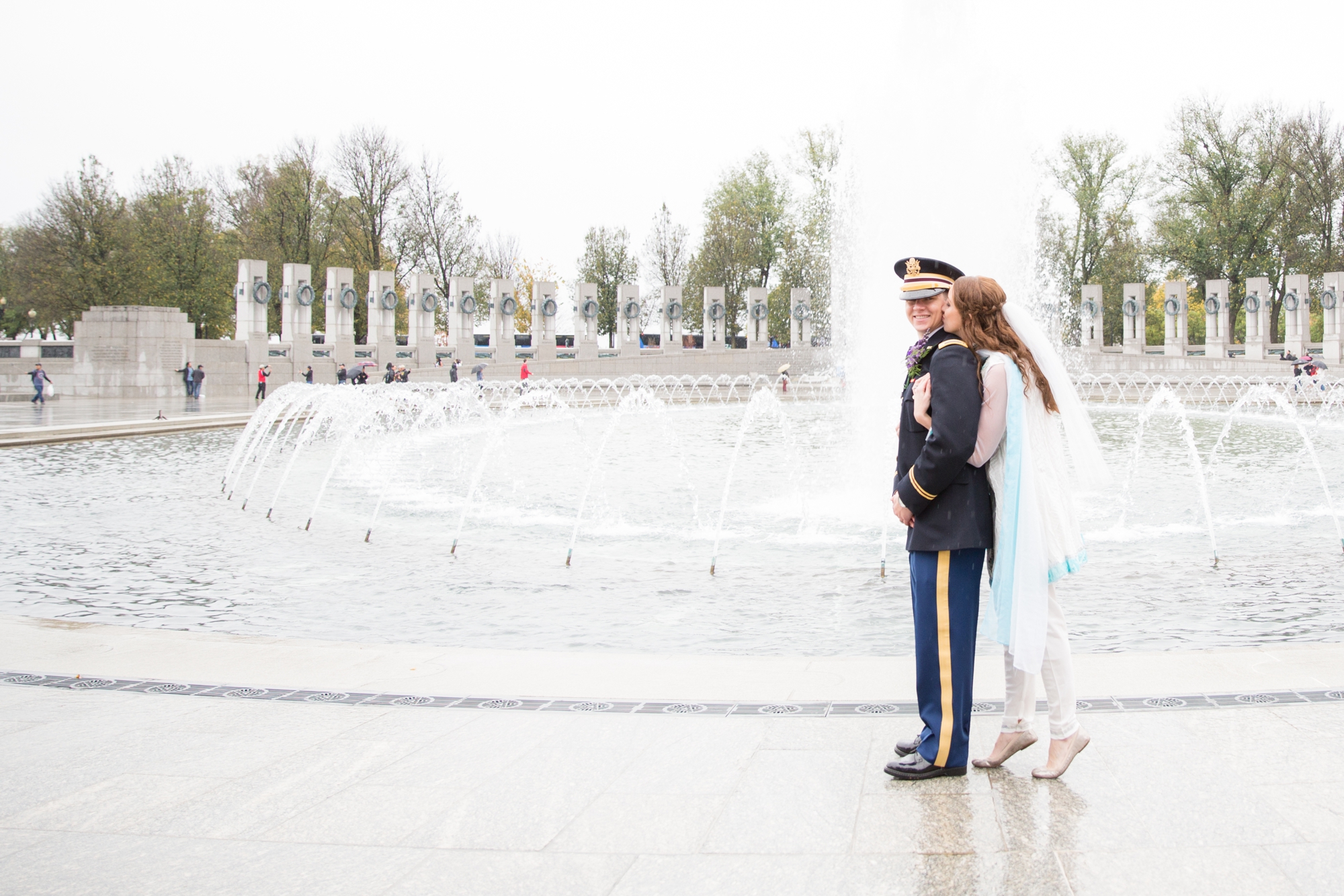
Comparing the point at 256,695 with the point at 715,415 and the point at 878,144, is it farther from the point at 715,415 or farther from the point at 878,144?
the point at 715,415

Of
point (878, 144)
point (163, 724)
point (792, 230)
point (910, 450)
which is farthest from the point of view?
point (792, 230)

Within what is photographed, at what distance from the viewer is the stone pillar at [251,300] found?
46.2m

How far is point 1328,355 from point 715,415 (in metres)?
34.4

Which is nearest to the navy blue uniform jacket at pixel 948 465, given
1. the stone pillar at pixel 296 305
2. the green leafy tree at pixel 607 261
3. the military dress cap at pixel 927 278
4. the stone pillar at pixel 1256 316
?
the military dress cap at pixel 927 278

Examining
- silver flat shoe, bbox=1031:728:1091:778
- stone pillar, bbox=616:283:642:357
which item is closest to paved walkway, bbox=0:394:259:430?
stone pillar, bbox=616:283:642:357

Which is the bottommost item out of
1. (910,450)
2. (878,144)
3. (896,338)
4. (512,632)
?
(512,632)

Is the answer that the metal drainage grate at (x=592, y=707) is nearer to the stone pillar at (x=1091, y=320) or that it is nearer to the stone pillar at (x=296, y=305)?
the stone pillar at (x=296, y=305)

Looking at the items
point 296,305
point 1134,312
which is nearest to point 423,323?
point 296,305

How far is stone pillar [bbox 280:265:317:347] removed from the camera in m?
46.7

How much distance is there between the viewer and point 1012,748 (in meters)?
3.82

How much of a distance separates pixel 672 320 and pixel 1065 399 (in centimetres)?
5507

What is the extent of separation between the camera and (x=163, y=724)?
447 cm

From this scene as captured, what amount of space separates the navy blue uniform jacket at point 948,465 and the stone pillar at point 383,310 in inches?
1872

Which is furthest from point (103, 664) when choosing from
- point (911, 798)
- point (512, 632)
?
point (911, 798)
